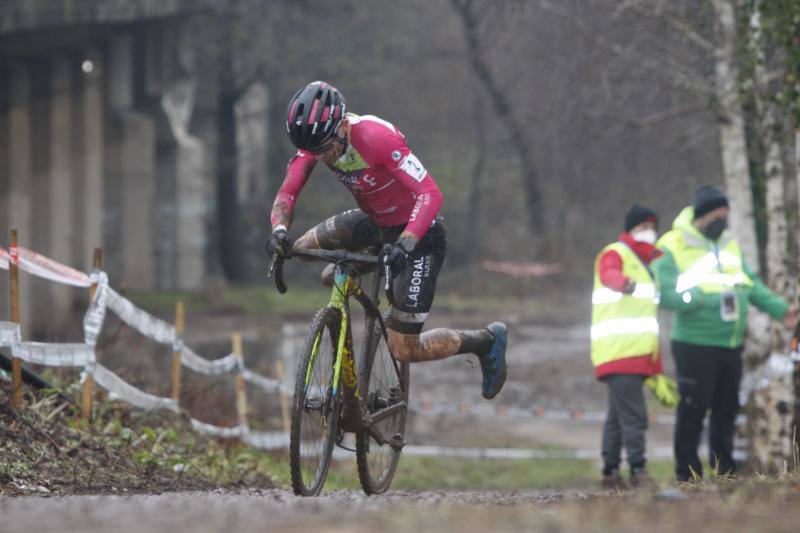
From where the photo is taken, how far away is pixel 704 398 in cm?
1029

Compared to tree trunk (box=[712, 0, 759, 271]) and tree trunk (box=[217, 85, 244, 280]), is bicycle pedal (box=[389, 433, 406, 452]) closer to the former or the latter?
tree trunk (box=[712, 0, 759, 271])

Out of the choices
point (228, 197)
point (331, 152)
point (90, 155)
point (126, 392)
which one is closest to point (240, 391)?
point (126, 392)

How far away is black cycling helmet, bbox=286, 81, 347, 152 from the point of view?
698cm

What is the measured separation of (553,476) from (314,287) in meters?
24.4

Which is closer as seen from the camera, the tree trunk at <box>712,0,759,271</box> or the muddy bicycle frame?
the muddy bicycle frame

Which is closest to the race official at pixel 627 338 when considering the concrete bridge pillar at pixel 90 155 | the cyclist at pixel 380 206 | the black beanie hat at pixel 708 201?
the black beanie hat at pixel 708 201

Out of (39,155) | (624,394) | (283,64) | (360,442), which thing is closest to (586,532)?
(360,442)

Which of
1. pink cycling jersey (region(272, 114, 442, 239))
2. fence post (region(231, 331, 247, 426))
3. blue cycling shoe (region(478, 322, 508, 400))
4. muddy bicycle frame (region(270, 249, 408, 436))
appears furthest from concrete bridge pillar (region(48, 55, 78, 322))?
muddy bicycle frame (region(270, 249, 408, 436))

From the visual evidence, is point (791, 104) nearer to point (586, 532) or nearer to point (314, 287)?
point (586, 532)

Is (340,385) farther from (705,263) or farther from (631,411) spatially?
(705,263)

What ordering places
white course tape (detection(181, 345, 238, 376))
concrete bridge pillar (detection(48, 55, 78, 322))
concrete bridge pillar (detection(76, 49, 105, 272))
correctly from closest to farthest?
white course tape (detection(181, 345, 238, 376)) < concrete bridge pillar (detection(48, 55, 78, 322)) < concrete bridge pillar (detection(76, 49, 105, 272))

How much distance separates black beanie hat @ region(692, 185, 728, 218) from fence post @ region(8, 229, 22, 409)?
4997 mm

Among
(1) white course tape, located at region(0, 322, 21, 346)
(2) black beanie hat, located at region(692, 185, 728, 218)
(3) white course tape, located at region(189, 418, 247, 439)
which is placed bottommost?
(3) white course tape, located at region(189, 418, 247, 439)

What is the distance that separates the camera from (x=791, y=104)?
11.5 metres
